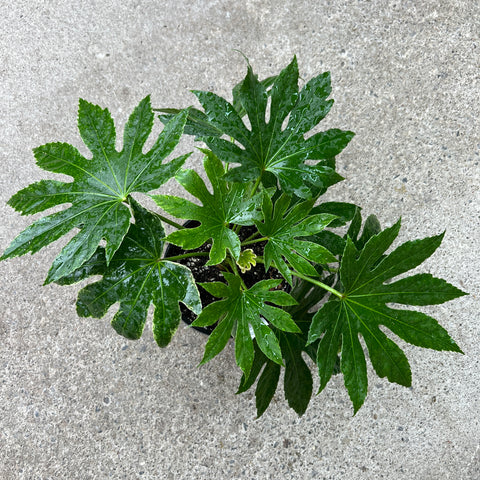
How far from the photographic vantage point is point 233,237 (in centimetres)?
82

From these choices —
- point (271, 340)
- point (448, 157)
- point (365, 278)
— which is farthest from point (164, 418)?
point (448, 157)

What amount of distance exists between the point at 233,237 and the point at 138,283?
0.19 meters

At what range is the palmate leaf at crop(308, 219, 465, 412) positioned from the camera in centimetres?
81

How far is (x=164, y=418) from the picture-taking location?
4.33 ft

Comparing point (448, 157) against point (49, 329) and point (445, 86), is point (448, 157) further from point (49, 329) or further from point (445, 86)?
point (49, 329)

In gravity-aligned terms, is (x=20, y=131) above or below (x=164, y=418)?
above

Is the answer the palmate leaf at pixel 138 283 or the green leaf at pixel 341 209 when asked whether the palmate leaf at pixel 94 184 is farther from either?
the green leaf at pixel 341 209

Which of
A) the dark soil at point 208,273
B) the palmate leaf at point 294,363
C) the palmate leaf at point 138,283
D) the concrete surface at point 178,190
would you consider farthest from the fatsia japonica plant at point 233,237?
the concrete surface at point 178,190

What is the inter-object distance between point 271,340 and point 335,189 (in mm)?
695

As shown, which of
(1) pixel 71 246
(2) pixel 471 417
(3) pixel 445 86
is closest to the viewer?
(1) pixel 71 246

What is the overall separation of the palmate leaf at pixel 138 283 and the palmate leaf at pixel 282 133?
0.18m

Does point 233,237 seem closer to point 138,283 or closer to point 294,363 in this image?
point 138,283

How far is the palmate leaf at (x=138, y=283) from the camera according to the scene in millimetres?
851

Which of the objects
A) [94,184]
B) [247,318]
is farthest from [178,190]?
[247,318]
